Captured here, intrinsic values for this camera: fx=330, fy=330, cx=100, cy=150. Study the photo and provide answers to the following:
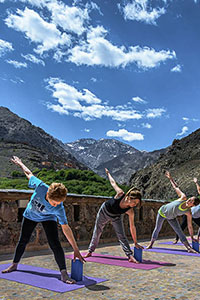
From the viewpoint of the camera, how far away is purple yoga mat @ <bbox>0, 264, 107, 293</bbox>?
3.55m

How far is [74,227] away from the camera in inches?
300

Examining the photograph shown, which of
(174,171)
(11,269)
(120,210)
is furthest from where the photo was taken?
(174,171)

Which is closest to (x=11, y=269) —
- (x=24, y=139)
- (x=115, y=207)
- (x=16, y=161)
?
(x=16, y=161)

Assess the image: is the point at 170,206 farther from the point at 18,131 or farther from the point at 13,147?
the point at 18,131

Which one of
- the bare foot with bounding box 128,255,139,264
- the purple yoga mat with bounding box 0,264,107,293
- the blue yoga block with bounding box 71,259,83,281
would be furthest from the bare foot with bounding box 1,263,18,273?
the bare foot with bounding box 128,255,139,264

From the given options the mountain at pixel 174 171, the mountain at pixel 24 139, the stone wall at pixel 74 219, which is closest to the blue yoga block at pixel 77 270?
the stone wall at pixel 74 219

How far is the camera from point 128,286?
3621 millimetres

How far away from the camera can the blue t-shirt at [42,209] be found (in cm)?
374

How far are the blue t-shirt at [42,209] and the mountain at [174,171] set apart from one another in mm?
33552

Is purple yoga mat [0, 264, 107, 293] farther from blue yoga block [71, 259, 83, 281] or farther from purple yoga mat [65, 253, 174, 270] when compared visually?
purple yoga mat [65, 253, 174, 270]

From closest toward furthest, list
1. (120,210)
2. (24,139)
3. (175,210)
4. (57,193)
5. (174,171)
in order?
1. (57,193)
2. (120,210)
3. (175,210)
4. (174,171)
5. (24,139)

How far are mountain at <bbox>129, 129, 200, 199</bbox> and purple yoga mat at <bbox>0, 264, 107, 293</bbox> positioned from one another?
→ 33.1 meters

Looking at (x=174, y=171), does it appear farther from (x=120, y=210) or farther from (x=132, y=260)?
(x=120, y=210)

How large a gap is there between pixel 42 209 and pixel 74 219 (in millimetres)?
4034
